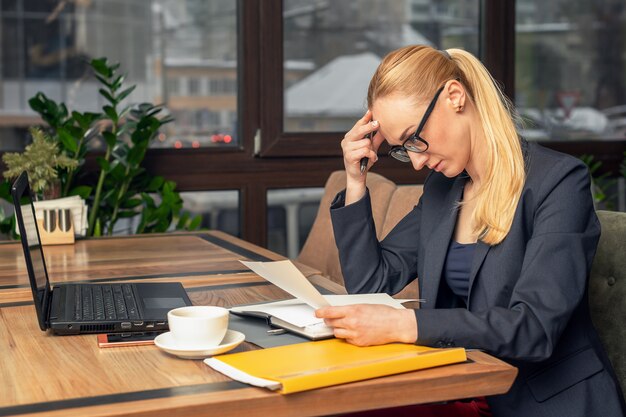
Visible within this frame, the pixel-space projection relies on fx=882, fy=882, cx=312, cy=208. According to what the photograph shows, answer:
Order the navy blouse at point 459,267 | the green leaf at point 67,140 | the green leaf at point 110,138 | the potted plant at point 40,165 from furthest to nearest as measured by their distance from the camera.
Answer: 1. the green leaf at point 110,138
2. the green leaf at point 67,140
3. the potted plant at point 40,165
4. the navy blouse at point 459,267

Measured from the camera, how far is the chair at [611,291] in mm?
1825

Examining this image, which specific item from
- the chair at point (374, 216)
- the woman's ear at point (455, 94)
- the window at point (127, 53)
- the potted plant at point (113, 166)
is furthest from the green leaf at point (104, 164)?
the woman's ear at point (455, 94)

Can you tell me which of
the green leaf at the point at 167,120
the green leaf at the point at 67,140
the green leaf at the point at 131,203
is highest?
the green leaf at the point at 167,120

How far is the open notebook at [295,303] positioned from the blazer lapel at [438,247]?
0.68 ft

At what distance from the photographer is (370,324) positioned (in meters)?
1.38

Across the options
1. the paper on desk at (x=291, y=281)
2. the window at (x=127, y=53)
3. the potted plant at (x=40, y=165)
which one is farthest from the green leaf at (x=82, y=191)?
the paper on desk at (x=291, y=281)

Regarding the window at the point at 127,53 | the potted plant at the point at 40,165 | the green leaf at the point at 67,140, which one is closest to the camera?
the potted plant at the point at 40,165

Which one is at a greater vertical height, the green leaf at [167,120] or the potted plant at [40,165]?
the green leaf at [167,120]

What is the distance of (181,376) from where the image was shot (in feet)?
4.14

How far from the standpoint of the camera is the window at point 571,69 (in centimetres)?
435

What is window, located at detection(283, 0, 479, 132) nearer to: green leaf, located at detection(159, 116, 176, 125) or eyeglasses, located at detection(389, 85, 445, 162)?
green leaf, located at detection(159, 116, 176, 125)

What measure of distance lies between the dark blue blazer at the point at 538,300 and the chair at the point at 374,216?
0.66 meters

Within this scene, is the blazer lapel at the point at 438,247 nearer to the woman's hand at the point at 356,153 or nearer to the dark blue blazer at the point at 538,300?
the dark blue blazer at the point at 538,300

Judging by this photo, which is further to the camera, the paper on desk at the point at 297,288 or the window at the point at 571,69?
the window at the point at 571,69
